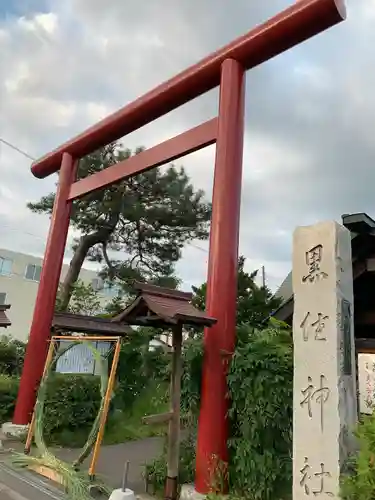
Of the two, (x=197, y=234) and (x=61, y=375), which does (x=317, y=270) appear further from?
(x=197, y=234)

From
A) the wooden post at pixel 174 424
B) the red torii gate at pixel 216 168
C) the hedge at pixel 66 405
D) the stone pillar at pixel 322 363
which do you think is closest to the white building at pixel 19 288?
the hedge at pixel 66 405

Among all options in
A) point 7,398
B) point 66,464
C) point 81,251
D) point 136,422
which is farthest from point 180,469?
point 81,251

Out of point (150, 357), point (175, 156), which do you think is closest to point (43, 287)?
point (150, 357)

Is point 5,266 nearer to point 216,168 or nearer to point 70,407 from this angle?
point 70,407

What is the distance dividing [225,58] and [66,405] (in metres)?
8.58

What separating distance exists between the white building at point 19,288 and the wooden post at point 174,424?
23.6 metres

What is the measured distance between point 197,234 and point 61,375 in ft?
33.7

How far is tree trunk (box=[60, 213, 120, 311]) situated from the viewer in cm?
1878

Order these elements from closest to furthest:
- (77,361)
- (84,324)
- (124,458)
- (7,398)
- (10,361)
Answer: (84,324) → (124,458) → (77,361) → (7,398) → (10,361)

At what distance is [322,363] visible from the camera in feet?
13.9

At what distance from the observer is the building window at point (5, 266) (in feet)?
101

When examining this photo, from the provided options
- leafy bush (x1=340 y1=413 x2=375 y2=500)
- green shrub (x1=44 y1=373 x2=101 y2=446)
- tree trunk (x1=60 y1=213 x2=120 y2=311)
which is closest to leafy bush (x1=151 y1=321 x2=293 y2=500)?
leafy bush (x1=340 y1=413 x2=375 y2=500)

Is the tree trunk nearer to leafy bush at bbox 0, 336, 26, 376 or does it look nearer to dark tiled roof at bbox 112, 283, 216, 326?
leafy bush at bbox 0, 336, 26, 376

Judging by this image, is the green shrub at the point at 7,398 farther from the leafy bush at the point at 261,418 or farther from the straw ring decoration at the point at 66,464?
the leafy bush at the point at 261,418
